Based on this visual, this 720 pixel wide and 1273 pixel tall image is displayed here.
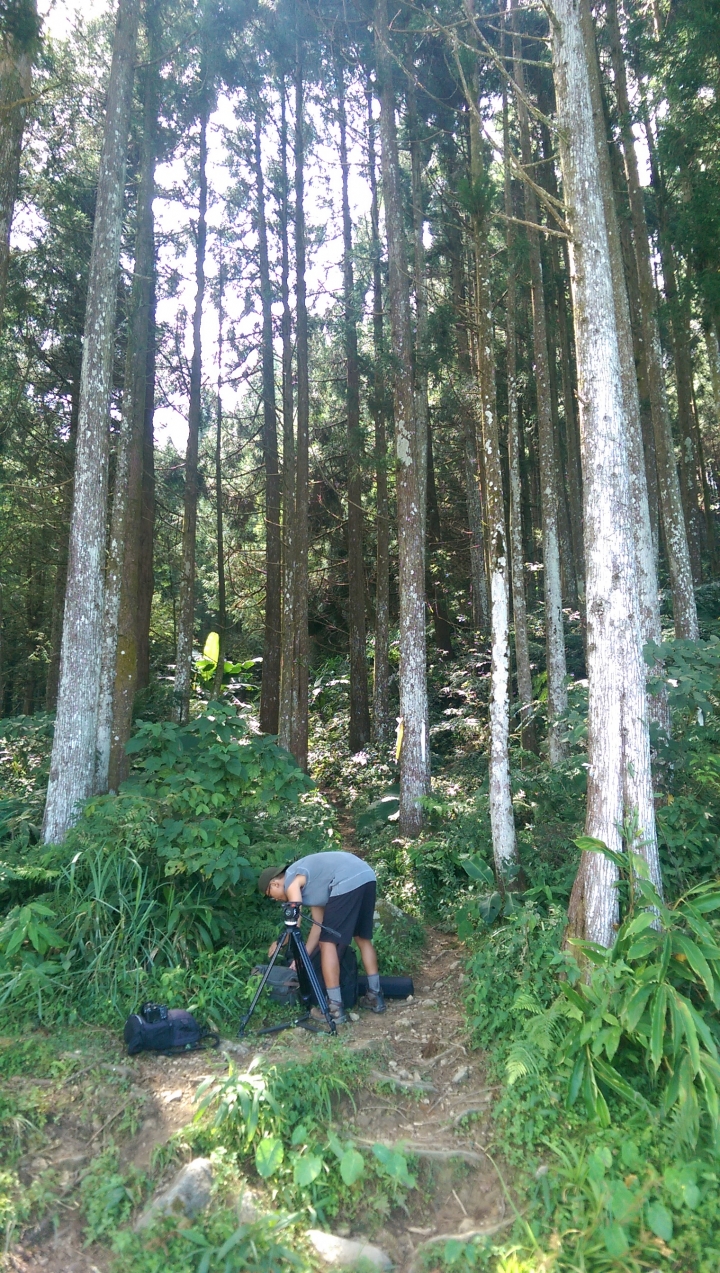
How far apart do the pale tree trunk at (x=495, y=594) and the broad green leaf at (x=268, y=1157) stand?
3.54 meters

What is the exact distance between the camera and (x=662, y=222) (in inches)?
611

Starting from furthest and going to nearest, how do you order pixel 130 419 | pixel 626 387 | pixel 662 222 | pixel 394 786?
pixel 662 222 < pixel 394 786 < pixel 130 419 < pixel 626 387

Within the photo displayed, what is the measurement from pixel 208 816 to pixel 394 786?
5.70 meters

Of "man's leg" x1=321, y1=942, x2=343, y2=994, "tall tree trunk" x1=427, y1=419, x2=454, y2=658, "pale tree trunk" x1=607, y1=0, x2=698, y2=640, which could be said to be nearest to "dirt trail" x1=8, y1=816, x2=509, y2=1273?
"man's leg" x1=321, y1=942, x2=343, y2=994

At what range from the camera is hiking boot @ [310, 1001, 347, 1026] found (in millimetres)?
5484

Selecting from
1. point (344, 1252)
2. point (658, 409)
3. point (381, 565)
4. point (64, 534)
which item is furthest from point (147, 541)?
point (344, 1252)

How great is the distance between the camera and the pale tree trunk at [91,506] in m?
7.72

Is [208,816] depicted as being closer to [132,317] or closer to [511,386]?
[132,317]

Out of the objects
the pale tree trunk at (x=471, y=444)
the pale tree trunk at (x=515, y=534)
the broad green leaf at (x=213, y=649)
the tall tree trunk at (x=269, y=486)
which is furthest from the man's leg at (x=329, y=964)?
the broad green leaf at (x=213, y=649)

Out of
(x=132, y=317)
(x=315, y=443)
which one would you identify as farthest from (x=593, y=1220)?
(x=315, y=443)

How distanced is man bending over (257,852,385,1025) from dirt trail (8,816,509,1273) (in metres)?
0.42

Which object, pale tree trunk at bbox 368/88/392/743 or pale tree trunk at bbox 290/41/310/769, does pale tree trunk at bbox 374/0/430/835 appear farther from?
pale tree trunk at bbox 368/88/392/743

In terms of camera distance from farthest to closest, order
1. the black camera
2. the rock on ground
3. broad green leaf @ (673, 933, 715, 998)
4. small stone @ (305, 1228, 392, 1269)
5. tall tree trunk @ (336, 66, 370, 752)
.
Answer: tall tree trunk @ (336, 66, 370, 752) < the black camera < broad green leaf @ (673, 933, 715, 998) < the rock on ground < small stone @ (305, 1228, 392, 1269)

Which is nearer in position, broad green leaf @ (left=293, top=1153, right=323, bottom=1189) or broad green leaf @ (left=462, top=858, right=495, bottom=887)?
broad green leaf @ (left=293, top=1153, right=323, bottom=1189)
